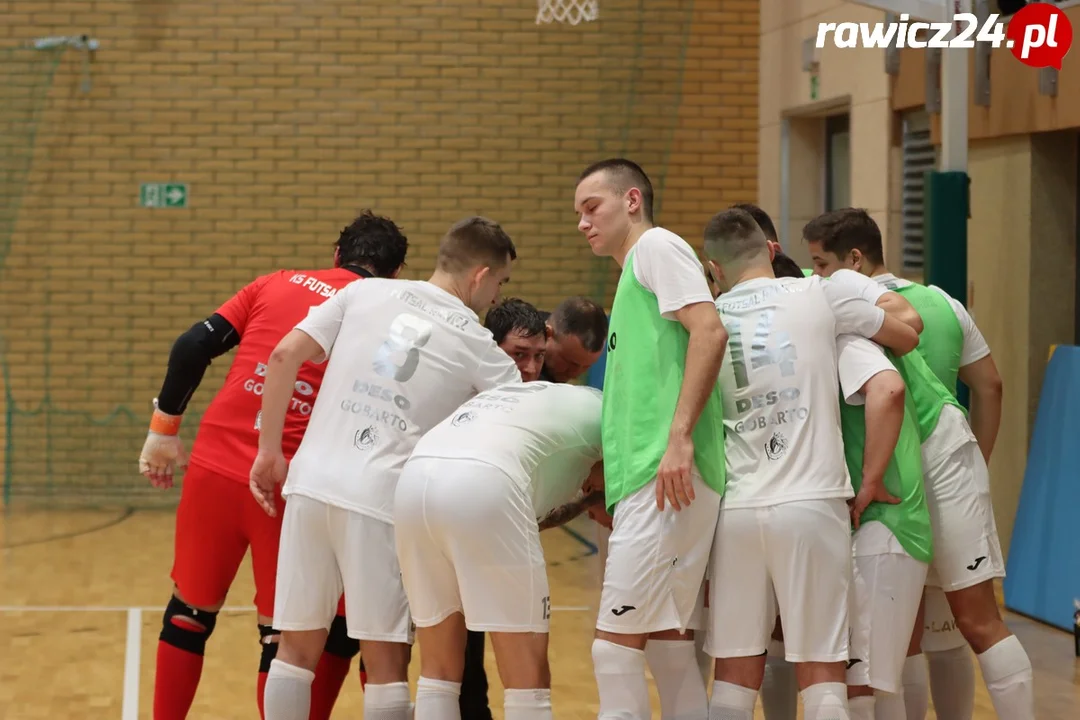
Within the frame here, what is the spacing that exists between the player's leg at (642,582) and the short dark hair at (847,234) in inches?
45.7

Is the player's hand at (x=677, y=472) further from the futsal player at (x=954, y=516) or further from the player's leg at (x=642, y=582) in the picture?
the futsal player at (x=954, y=516)

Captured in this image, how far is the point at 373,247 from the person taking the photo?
4.45 meters

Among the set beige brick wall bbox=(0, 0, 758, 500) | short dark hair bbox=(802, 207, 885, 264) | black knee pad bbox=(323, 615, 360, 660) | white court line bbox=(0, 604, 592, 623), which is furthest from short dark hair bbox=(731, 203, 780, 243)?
beige brick wall bbox=(0, 0, 758, 500)

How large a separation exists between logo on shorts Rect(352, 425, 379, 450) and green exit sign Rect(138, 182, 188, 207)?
25.0ft

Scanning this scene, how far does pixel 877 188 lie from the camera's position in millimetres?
8891

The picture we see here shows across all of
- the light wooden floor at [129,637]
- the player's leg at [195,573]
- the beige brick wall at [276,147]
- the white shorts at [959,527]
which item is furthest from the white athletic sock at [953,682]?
the beige brick wall at [276,147]

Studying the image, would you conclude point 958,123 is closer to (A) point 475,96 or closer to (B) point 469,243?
(B) point 469,243

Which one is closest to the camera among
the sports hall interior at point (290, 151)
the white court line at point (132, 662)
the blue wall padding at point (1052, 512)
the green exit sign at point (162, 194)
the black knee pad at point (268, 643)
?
the black knee pad at point (268, 643)

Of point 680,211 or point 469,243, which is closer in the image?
point 469,243

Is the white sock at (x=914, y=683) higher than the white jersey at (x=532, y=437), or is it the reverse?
the white jersey at (x=532, y=437)

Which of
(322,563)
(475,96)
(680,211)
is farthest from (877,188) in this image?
(322,563)

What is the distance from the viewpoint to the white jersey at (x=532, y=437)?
140 inches

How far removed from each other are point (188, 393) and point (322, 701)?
1119 millimetres

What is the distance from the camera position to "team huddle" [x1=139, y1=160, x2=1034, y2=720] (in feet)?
11.4
